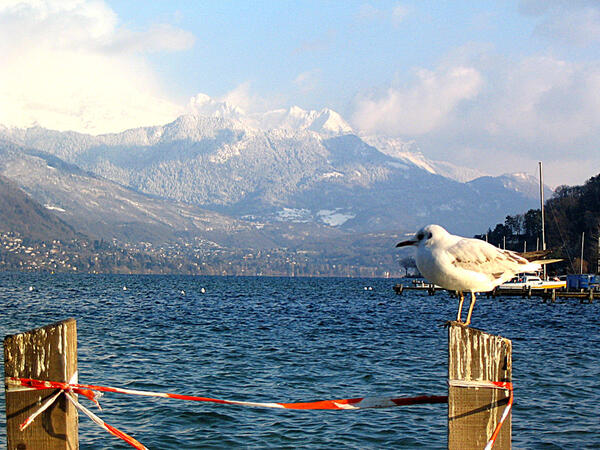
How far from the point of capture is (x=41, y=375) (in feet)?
18.4

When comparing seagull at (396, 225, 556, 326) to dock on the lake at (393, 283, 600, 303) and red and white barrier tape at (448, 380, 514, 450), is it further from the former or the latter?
dock on the lake at (393, 283, 600, 303)

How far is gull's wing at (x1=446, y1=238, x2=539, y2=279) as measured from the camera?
6734 mm

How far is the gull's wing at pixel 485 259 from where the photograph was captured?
6734 mm

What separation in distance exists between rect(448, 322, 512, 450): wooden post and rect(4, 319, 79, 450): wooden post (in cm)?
296

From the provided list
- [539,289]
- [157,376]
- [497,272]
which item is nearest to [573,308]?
[539,289]

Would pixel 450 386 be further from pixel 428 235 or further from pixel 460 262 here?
pixel 428 235

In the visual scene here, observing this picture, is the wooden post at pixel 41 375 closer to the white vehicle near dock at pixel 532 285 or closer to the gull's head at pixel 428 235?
the gull's head at pixel 428 235

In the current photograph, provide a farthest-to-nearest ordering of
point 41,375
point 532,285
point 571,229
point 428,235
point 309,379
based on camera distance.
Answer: point 571,229
point 532,285
point 309,379
point 428,235
point 41,375

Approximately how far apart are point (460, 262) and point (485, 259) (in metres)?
0.36

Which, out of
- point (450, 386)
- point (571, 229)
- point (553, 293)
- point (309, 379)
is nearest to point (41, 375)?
point (450, 386)

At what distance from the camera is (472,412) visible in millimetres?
5590

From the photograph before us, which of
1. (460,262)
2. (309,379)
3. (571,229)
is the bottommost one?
(309,379)

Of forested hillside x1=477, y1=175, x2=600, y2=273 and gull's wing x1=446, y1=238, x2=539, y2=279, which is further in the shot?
forested hillside x1=477, y1=175, x2=600, y2=273

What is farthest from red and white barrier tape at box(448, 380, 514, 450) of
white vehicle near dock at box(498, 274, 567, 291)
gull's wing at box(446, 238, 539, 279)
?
white vehicle near dock at box(498, 274, 567, 291)
